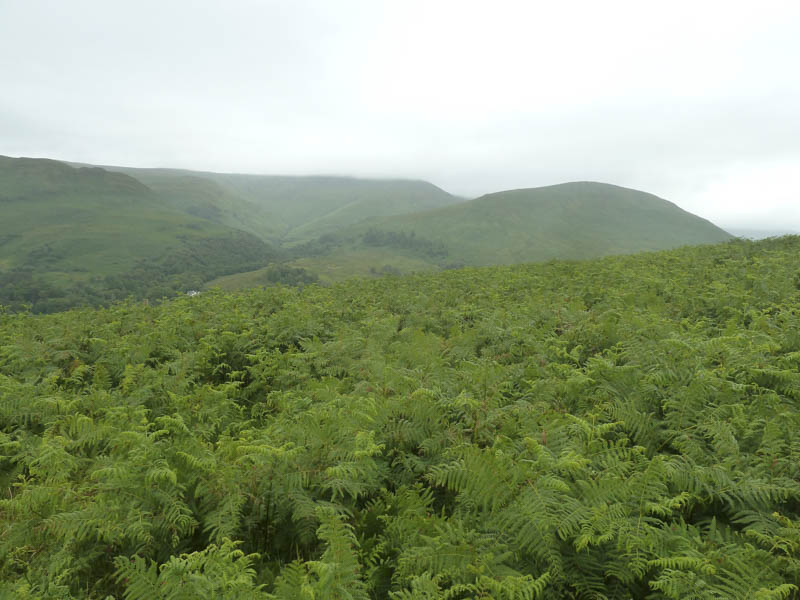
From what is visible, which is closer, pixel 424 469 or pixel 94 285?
pixel 424 469

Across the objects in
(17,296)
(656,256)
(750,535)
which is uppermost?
(656,256)

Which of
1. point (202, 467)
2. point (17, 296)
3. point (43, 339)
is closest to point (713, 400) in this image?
point (202, 467)

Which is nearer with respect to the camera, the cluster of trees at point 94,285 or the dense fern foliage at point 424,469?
the dense fern foliage at point 424,469

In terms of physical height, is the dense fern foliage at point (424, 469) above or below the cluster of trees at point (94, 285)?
above

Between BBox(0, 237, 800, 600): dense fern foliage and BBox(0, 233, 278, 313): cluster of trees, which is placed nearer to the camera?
BBox(0, 237, 800, 600): dense fern foliage

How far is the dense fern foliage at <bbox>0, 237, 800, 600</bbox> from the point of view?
10.8 feet

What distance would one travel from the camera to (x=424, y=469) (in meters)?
4.79

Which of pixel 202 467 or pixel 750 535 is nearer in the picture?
pixel 750 535

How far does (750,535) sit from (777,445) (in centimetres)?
128

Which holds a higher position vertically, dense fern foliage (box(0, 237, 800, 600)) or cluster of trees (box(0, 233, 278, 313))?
dense fern foliage (box(0, 237, 800, 600))

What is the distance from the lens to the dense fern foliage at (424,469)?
10.8 feet

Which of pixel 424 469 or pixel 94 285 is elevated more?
pixel 424 469

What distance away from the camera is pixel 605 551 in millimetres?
3459

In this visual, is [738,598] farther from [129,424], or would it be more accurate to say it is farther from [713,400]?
[129,424]
